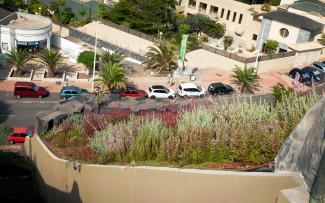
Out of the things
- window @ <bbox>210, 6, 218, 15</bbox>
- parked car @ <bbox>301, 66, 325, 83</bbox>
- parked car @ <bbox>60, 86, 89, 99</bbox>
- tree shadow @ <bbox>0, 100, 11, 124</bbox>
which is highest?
parked car @ <bbox>301, 66, 325, 83</bbox>

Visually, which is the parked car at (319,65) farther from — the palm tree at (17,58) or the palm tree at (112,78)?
the palm tree at (17,58)

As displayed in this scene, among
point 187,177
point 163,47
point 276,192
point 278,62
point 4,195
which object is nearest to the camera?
point 276,192

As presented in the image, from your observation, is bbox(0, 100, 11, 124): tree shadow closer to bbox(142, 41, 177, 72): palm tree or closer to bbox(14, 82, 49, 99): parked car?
bbox(14, 82, 49, 99): parked car

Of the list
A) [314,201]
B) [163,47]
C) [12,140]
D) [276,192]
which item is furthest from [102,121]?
[163,47]

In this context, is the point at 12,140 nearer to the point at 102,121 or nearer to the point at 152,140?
the point at 102,121

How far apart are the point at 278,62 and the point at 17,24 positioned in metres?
27.5

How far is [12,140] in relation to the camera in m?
29.5

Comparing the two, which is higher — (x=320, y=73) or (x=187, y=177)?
(x=187, y=177)

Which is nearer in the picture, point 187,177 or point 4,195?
point 187,177

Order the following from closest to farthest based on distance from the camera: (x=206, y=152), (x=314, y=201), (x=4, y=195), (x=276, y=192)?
(x=314, y=201) → (x=276, y=192) → (x=206, y=152) → (x=4, y=195)

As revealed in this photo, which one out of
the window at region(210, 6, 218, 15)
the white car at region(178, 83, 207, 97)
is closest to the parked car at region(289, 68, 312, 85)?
the white car at region(178, 83, 207, 97)

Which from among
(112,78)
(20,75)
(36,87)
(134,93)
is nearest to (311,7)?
(134,93)

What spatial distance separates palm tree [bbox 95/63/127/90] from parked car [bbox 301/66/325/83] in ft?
58.1

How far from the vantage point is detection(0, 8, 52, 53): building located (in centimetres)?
4341
